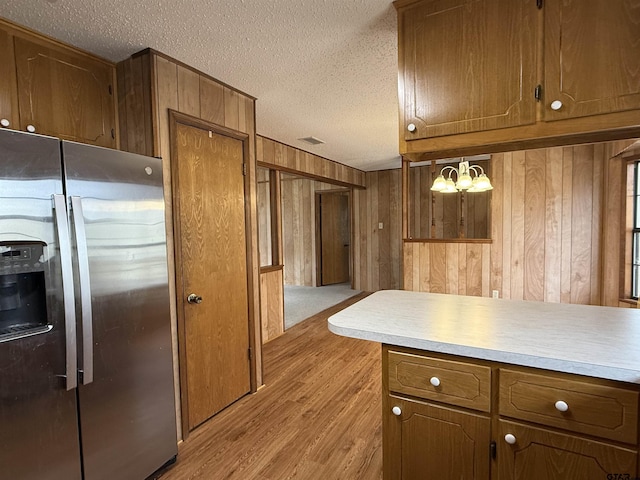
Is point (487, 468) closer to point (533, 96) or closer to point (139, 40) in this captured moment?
point (533, 96)

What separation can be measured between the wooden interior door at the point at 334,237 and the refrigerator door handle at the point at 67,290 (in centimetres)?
601

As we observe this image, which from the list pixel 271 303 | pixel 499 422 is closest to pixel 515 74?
pixel 499 422

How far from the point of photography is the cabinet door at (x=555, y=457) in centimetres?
102

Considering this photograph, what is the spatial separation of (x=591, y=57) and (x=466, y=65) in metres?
0.43

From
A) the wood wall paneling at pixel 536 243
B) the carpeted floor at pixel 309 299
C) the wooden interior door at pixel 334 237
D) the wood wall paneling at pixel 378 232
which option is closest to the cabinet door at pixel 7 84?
the carpeted floor at pixel 309 299

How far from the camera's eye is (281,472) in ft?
6.27

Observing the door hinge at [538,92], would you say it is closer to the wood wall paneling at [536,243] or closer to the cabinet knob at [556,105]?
the cabinet knob at [556,105]

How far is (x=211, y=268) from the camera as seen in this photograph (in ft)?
7.80

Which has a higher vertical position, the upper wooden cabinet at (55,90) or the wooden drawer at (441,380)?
the upper wooden cabinet at (55,90)

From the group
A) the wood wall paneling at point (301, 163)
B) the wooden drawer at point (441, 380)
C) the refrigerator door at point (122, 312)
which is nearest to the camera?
the wooden drawer at point (441, 380)

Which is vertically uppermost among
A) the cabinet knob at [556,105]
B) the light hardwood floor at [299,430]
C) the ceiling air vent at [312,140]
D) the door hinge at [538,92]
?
the ceiling air vent at [312,140]

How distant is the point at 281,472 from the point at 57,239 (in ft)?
5.40

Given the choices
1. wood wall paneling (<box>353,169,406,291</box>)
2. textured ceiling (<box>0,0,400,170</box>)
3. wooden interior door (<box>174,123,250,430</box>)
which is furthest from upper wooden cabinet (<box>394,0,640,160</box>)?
wood wall paneling (<box>353,169,406,291</box>)

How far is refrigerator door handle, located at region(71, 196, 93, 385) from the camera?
1.50 metres
